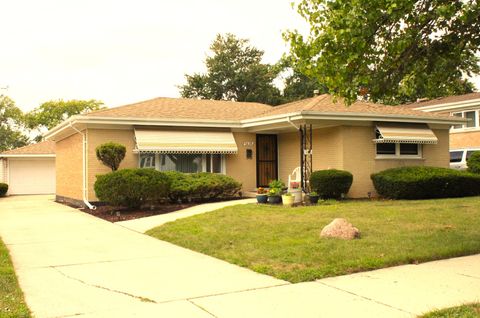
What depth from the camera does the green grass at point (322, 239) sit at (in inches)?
310

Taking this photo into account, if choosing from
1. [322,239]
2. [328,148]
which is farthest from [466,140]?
[322,239]

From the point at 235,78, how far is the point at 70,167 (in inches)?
1175

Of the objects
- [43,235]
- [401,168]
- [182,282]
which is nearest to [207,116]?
[401,168]

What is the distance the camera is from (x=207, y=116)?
21.0 meters

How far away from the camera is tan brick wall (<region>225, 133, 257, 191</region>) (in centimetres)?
2119

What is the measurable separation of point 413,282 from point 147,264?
13.7ft

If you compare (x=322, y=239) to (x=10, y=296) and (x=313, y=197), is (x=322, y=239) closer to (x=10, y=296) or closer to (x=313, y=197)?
(x=10, y=296)

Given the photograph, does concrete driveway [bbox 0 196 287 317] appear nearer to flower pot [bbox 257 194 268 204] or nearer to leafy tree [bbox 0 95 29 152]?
flower pot [bbox 257 194 268 204]

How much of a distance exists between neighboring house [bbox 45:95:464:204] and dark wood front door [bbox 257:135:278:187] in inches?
1.7

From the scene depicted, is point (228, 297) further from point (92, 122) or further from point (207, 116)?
point (207, 116)

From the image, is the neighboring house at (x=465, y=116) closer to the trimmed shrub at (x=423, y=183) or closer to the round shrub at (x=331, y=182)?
the trimmed shrub at (x=423, y=183)

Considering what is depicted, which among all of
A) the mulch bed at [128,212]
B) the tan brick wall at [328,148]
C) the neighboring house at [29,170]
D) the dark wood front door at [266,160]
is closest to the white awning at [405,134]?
the tan brick wall at [328,148]

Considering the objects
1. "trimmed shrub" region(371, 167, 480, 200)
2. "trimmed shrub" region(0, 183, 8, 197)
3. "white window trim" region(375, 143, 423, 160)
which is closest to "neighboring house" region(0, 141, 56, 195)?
"trimmed shrub" region(0, 183, 8, 197)

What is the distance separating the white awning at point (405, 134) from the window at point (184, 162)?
6561 millimetres
